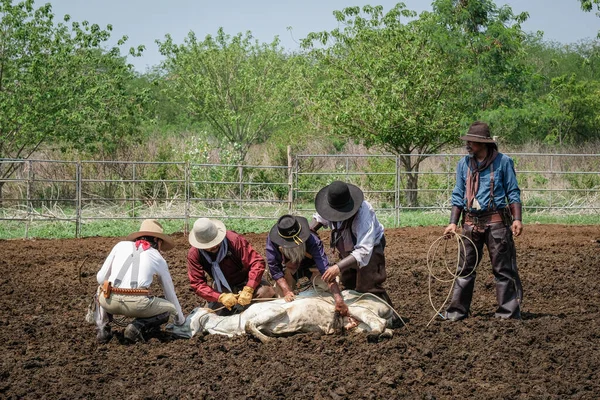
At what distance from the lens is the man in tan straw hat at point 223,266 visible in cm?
656

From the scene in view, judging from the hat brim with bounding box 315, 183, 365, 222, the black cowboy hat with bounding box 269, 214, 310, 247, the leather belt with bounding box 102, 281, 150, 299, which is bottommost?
the leather belt with bounding box 102, 281, 150, 299

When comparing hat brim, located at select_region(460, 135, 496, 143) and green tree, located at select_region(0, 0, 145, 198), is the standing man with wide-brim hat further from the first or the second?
green tree, located at select_region(0, 0, 145, 198)

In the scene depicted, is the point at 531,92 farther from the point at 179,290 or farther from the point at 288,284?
the point at 288,284

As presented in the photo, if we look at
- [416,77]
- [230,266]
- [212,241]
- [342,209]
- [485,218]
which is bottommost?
[230,266]

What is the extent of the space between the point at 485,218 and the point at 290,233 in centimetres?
182

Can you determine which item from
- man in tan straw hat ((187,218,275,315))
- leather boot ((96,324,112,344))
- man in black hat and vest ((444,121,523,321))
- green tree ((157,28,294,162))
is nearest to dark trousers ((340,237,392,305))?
man in black hat and vest ((444,121,523,321))

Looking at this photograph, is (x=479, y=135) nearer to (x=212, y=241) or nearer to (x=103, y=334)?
(x=212, y=241)

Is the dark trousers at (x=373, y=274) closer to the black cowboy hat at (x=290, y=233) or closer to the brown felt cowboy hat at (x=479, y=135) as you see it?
the black cowboy hat at (x=290, y=233)

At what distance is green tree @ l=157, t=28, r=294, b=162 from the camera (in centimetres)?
2880

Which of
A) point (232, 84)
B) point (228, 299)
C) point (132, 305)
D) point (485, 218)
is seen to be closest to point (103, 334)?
point (132, 305)

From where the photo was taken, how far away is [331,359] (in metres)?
5.82

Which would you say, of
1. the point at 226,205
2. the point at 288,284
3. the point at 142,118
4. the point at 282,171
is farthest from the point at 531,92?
the point at 288,284

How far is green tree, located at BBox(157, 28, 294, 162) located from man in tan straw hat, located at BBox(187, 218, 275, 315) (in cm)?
2154

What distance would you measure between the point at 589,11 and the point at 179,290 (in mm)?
15461
